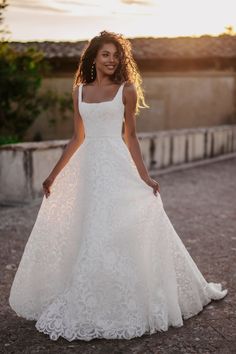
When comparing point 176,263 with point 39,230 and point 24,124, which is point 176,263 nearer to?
point 39,230

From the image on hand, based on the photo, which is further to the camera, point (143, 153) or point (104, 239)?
point (143, 153)

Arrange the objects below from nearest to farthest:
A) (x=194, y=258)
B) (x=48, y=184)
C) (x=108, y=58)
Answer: (x=108, y=58) < (x=48, y=184) < (x=194, y=258)

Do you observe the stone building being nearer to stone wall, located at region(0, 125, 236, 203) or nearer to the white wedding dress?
stone wall, located at region(0, 125, 236, 203)

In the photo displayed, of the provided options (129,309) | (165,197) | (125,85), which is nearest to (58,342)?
(129,309)

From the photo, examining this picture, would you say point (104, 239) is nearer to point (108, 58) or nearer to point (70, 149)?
point (70, 149)

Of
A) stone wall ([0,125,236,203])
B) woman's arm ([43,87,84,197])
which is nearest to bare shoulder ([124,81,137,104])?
woman's arm ([43,87,84,197])

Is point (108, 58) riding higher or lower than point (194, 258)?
higher

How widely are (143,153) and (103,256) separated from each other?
27.8 feet

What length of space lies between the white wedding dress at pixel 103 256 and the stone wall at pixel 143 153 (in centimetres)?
473

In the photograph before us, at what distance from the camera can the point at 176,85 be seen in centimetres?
1956

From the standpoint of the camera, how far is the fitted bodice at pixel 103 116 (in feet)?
12.4

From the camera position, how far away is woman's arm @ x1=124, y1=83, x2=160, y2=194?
3.79m

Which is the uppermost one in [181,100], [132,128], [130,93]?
[130,93]

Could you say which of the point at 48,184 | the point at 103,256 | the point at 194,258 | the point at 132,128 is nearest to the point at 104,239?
the point at 103,256
